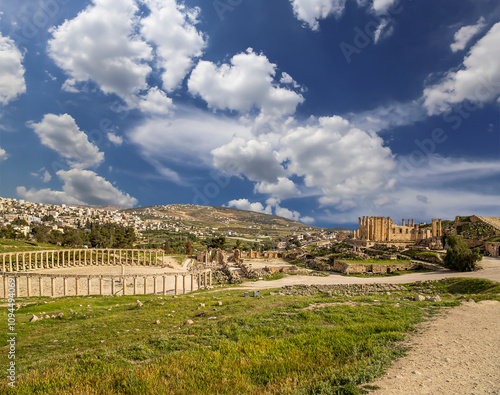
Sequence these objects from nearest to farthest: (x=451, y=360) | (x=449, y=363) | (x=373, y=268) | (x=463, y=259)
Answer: (x=449, y=363)
(x=451, y=360)
(x=463, y=259)
(x=373, y=268)

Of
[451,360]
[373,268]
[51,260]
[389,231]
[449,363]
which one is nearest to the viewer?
[449,363]

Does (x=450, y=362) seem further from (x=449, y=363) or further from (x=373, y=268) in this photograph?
(x=373, y=268)

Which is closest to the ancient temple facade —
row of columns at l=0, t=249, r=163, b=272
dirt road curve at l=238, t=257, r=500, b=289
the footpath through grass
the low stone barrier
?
the low stone barrier

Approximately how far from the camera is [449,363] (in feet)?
22.9

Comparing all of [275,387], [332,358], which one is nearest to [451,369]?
[332,358]

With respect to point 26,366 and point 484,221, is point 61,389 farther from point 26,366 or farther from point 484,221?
point 484,221

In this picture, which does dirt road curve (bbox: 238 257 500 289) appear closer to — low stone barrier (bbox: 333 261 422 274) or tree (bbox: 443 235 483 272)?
tree (bbox: 443 235 483 272)

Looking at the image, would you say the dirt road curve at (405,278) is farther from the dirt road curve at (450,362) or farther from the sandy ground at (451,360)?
the dirt road curve at (450,362)

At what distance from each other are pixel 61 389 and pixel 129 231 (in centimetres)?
9406

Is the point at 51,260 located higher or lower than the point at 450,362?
lower

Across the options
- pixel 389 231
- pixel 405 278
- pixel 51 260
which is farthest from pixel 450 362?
pixel 389 231

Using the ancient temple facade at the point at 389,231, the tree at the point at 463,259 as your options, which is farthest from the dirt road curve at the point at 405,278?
the ancient temple facade at the point at 389,231

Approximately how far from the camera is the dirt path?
576 centimetres

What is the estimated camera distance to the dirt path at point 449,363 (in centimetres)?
576
